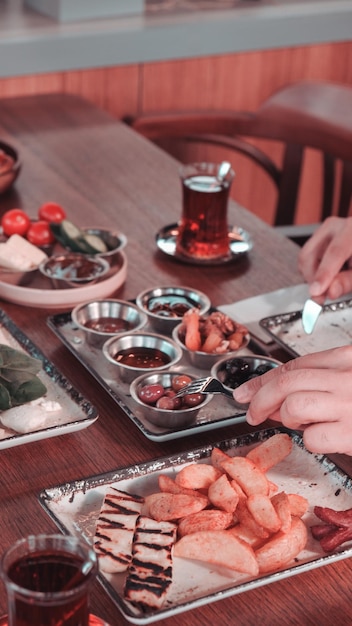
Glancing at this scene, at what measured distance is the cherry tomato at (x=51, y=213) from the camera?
6.61ft

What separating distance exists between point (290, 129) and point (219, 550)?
2017 mm

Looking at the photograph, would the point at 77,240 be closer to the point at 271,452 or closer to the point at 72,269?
the point at 72,269

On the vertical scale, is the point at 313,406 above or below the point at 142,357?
above

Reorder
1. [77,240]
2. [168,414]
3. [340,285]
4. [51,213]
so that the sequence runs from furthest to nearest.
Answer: [51,213] < [77,240] < [340,285] < [168,414]

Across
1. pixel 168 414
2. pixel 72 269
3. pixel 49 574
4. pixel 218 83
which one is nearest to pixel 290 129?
pixel 218 83

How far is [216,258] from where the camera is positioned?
1977 mm

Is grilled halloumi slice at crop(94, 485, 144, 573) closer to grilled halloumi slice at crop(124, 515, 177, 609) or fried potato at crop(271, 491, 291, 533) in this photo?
grilled halloumi slice at crop(124, 515, 177, 609)

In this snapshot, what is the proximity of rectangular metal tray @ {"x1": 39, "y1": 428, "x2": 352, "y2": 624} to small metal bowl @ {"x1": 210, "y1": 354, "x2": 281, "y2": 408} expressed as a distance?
149 millimetres

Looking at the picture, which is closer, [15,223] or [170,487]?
[170,487]

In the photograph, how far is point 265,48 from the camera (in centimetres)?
361

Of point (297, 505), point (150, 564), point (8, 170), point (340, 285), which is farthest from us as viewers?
point (8, 170)

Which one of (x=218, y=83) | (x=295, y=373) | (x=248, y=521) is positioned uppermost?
(x=295, y=373)

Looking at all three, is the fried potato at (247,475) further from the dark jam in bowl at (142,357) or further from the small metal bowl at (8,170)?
the small metal bowl at (8,170)

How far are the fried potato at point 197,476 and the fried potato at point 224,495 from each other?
0.03 meters
